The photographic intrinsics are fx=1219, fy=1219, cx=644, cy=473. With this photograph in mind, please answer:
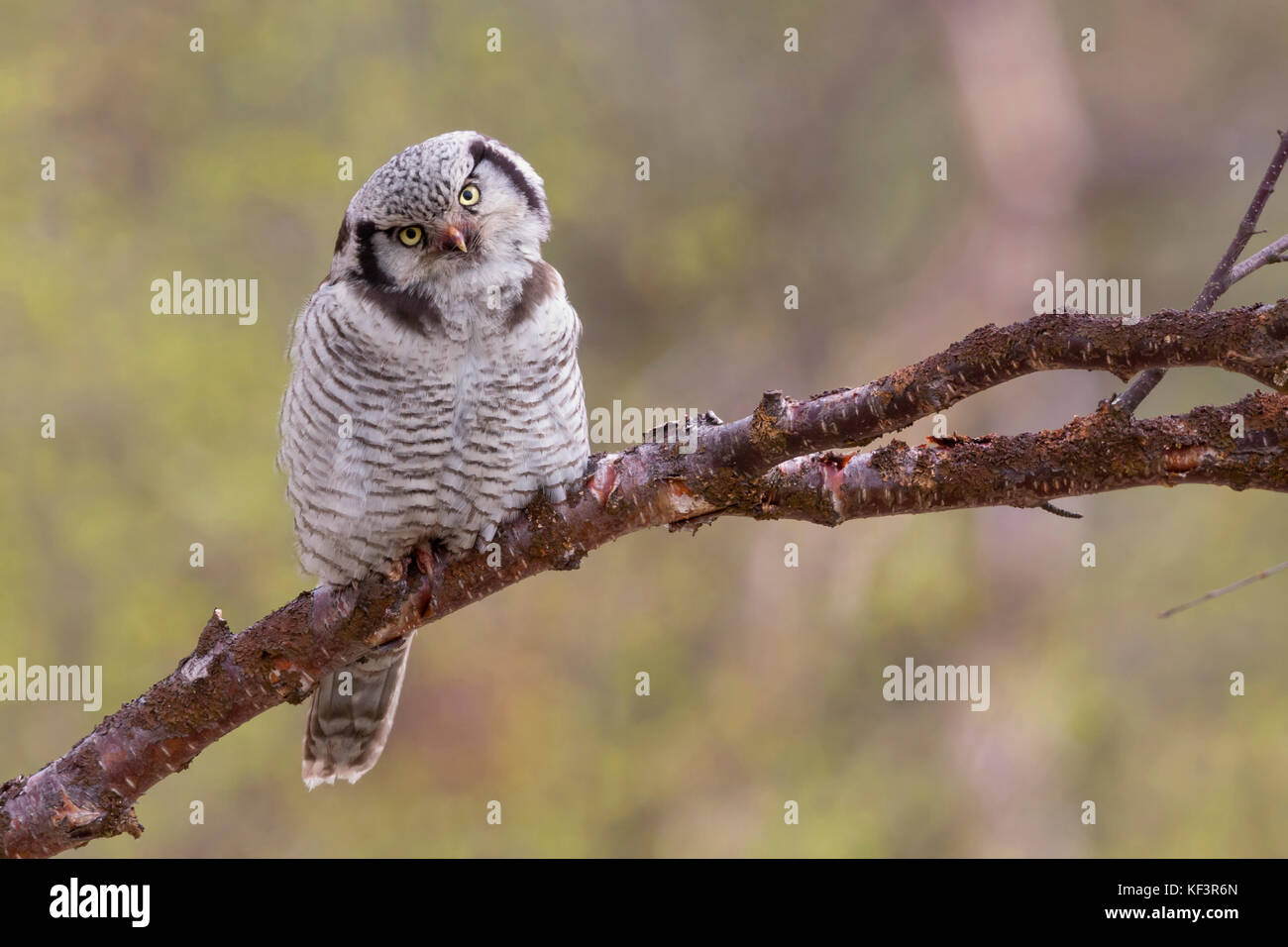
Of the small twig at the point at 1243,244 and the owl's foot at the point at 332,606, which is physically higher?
the small twig at the point at 1243,244

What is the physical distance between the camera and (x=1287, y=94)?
28.2 ft

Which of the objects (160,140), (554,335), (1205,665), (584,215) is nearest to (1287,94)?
(1205,665)

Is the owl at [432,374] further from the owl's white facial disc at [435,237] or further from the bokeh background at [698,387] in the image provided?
the bokeh background at [698,387]

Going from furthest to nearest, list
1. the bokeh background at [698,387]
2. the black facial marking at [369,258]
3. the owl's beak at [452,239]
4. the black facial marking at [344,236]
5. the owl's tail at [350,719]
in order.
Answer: the bokeh background at [698,387] < the owl's tail at [350,719] < the black facial marking at [344,236] < the black facial marking at [369,258] < the owl's beak at [452,239]

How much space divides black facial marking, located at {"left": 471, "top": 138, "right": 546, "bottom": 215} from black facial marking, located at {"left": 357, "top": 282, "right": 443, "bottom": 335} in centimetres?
46

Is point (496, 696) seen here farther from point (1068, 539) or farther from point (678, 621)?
point (1068, 539)

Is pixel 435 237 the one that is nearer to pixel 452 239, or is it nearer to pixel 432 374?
pixel 452 239

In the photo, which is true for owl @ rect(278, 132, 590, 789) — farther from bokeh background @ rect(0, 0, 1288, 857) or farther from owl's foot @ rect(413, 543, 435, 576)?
bokeh background @ rect(0, 0, 1288, 857)

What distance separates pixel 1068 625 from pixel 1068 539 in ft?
2.16

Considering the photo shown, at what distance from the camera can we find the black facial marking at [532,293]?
3354mm

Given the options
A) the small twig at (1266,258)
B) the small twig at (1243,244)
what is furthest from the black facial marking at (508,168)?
the small twig at (1266,258)

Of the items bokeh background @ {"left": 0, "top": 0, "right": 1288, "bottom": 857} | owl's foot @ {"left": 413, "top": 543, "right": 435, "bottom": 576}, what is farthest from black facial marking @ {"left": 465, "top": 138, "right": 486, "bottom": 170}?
bokeh background @ {"left": 0, "top": 0, "right": 1288, "bottom": 857}

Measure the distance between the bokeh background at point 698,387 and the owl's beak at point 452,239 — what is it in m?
4.85

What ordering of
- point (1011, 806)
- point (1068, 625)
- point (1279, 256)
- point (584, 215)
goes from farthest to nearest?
point (584, 215)
point (1068, 625)
point (1011, 806)
point (1279, 256)
